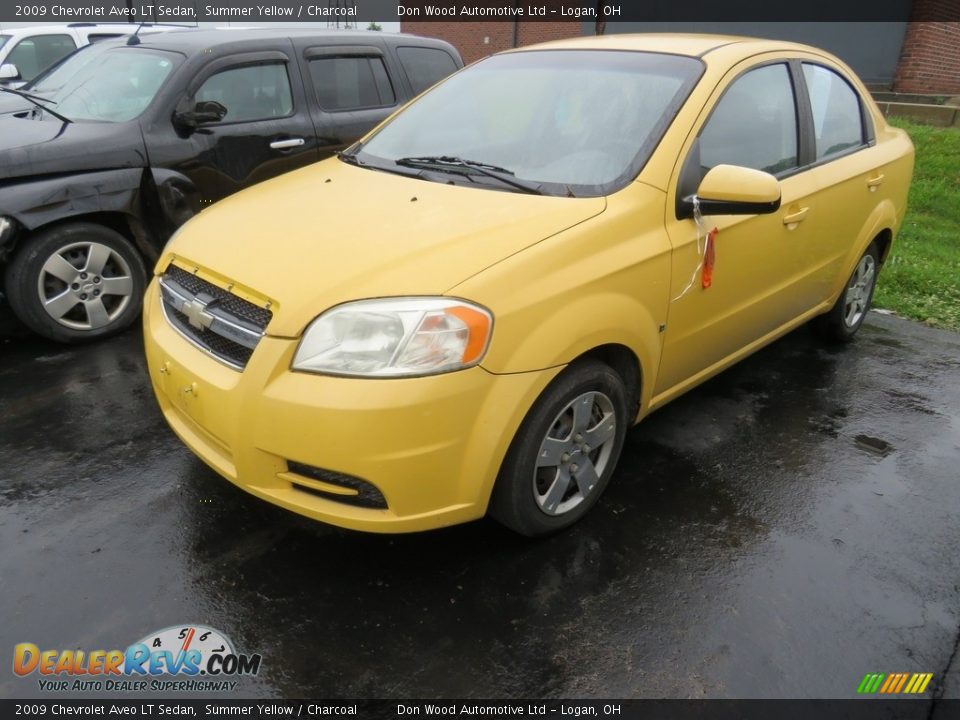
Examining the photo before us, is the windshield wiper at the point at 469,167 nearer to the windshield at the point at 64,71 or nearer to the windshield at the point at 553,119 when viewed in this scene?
the windshield at the point at 553,119

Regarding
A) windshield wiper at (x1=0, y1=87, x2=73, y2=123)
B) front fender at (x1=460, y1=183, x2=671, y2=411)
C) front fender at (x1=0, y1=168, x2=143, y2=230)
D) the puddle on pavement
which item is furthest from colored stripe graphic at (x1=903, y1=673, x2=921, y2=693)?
windshield wiper at (x1=0, y1=87, x2=73, y2=123)

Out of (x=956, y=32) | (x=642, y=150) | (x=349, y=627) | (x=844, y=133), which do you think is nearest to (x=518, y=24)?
(x=956, y=32)

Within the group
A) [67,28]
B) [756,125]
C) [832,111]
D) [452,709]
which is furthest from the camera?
[67,28]

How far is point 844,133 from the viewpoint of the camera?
4.01 metres

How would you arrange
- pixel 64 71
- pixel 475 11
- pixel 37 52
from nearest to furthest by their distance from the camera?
1. pixel 64 71
2. pixel 37 52
3. pixel 475 11

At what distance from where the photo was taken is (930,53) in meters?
12.1

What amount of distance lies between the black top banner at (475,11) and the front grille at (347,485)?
41.1ft

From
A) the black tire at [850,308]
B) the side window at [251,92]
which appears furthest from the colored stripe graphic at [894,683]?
the side window at [251,92]

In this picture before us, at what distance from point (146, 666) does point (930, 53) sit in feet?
47.2

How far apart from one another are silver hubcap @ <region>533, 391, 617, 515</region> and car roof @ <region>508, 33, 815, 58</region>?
1672 millimetres

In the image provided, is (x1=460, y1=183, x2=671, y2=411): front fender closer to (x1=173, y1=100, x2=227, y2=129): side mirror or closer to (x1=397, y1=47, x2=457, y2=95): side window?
(x1=173, y1=100, x2=227, y2=129): side mirror

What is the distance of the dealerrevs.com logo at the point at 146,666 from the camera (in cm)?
219

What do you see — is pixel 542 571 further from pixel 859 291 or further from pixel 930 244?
pixel 930 244

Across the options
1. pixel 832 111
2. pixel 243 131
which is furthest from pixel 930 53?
pixel 243 131
